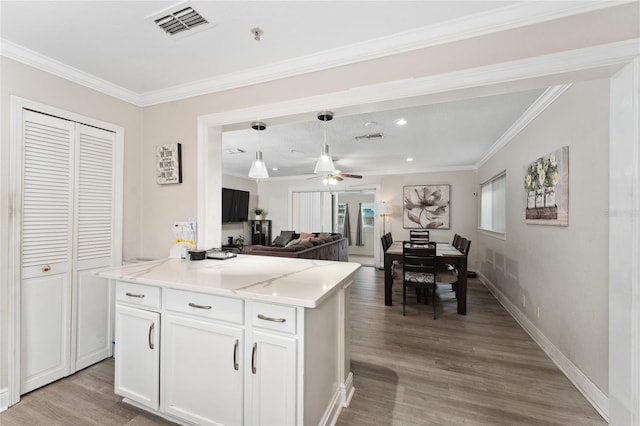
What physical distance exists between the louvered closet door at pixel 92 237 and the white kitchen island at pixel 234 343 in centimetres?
82

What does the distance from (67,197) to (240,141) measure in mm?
2518

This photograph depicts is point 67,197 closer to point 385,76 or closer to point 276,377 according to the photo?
point 276,377

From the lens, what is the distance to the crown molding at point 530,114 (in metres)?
2.47

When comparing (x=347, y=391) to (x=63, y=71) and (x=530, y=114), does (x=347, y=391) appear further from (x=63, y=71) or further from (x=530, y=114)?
(x=530, y=114)

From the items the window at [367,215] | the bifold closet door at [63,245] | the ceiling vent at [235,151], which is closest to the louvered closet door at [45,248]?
the bifold closet door at [63,245]

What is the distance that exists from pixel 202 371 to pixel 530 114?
3969mm

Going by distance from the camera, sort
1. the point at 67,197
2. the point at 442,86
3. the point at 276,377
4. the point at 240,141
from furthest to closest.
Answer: the point at 240,141 → the point at 67,197 → the point at 442,86 → the point at 276,377

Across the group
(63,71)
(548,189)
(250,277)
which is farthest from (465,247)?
(63,71)

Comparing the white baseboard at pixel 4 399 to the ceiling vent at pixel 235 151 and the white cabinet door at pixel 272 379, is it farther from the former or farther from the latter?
the ceiling vent at pixel 235 151

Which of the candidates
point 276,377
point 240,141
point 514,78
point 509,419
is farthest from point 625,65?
point 240,141

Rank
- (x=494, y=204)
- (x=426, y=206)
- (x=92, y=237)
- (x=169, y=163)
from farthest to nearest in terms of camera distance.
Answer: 1. (x=426, y=206)
2. (x=494, y=204)
3. (x=169, y=163)
4. (x=92, y=237)

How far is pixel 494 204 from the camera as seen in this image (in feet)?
15.8

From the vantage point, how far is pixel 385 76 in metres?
1.82

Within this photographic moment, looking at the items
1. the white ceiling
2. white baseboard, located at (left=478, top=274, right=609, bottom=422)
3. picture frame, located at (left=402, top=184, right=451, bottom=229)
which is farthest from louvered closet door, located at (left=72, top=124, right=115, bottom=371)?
picture frame, located at (left=402, top=184, right=451, bottom=229)
